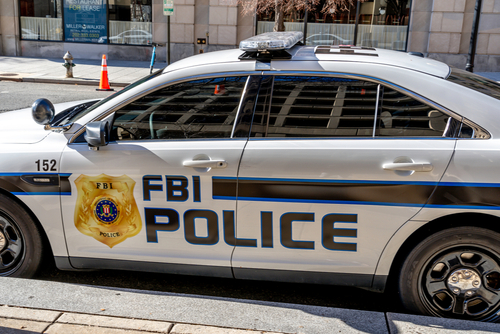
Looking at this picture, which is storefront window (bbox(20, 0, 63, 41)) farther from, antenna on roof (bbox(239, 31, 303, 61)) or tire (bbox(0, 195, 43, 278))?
antenna on roof (bbox(239, 31, 303, 61))

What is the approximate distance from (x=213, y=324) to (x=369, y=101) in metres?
1.61

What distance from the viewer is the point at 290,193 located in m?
2.90

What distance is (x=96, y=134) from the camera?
299cm

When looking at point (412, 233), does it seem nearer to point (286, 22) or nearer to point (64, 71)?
point (64, 71)

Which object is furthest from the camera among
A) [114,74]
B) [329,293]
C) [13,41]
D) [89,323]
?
[13,41]

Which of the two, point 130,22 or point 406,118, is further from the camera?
point 130,22

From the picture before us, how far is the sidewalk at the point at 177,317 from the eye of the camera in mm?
2627

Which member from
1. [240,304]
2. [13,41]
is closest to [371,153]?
[240,304]

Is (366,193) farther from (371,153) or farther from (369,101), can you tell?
(369,101)

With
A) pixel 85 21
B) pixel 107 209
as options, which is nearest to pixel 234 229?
pixel 107 209

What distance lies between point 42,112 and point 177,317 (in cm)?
172

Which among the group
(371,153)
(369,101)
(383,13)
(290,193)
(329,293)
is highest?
(383,13)

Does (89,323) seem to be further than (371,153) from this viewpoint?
No

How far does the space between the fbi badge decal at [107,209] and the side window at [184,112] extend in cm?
33
